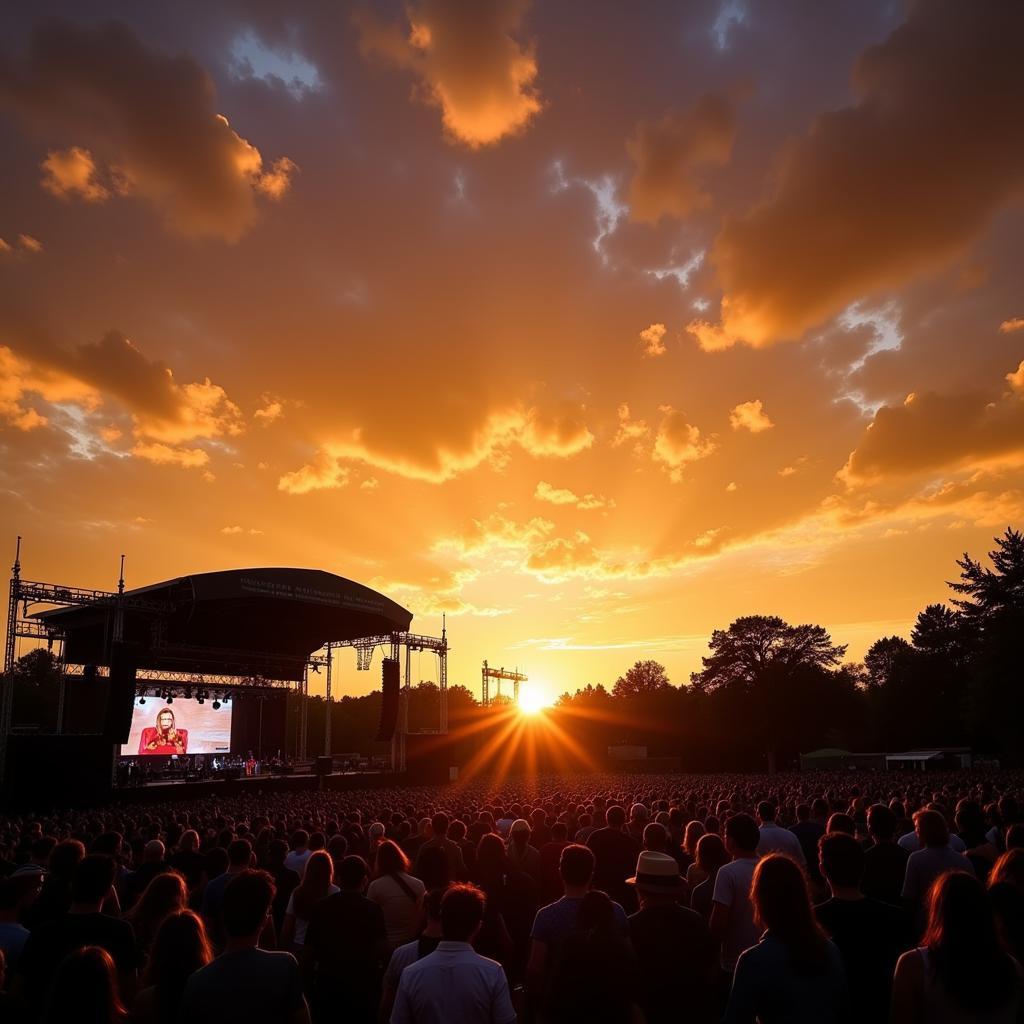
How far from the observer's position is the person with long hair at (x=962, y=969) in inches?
99.9

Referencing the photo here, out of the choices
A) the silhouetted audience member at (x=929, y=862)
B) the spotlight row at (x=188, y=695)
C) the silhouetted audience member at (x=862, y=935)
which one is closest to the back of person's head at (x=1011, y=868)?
the silhouetted audience member at (x=862, y=935)

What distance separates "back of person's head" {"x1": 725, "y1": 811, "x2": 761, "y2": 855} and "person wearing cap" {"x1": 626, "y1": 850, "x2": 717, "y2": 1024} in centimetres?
142

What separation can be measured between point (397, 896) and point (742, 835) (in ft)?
8.03

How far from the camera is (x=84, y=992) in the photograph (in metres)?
2.62

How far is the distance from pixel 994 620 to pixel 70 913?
2059 inches

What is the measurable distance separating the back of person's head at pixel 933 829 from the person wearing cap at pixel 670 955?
272 cm

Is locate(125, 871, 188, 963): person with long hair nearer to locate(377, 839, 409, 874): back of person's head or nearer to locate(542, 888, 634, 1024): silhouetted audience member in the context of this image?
locate(377, 839, 409, 874): back of person's head

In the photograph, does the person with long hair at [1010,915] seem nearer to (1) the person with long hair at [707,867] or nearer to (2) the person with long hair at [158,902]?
(1) the person with long hair at [707,867]

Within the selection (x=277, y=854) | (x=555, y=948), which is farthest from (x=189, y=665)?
(x=555, y=948)

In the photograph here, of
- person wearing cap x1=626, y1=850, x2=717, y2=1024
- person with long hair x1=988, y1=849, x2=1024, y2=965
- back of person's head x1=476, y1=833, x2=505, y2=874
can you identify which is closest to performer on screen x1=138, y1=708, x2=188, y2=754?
back of person's head x1=476, y1=833, x2=505, y2=874

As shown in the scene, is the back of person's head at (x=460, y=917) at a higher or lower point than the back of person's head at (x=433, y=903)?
higher

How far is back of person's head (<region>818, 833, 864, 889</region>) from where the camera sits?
135 inches

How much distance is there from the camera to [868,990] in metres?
3.25

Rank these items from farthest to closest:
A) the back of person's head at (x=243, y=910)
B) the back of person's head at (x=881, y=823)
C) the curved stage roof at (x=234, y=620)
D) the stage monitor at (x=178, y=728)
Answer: the stage monitor at (x=178, y=728), the curved stage roof at (x=234, y=620), the back of person's head at (x=881, y=823), the back of person's head at (x=243, y=910)
